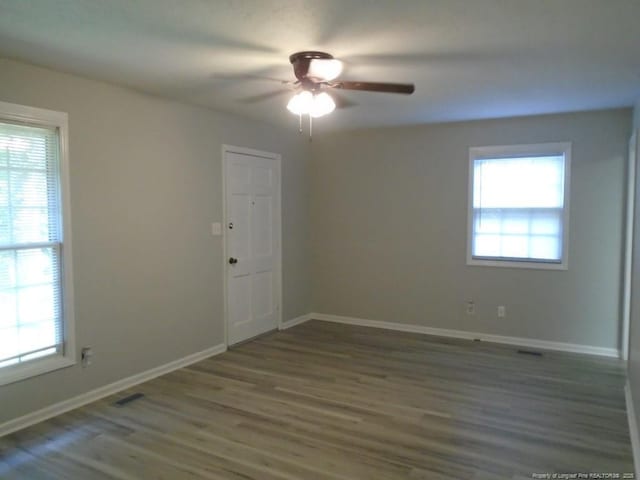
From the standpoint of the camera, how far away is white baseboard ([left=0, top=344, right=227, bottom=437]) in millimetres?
2986

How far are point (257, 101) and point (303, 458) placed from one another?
2.93m

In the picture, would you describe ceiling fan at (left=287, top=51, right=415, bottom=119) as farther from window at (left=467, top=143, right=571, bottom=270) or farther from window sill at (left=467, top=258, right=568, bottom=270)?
window sill at (left=467, top=258, right=568, bottom=270)

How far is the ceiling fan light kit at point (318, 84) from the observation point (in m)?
2.68

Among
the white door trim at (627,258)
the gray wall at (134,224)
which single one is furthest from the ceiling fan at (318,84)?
the white door trim at (627,258)

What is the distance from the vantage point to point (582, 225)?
4.54 meters

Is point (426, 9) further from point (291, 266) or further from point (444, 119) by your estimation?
point (291, 266)

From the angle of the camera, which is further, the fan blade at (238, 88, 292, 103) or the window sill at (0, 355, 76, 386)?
the fan blade at (238, 88, 292, 103)

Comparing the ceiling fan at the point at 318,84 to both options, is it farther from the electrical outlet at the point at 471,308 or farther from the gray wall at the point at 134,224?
the electrical outlet at the point at 471,308

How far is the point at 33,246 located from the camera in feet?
10.0

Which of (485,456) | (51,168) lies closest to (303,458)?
(485,456)

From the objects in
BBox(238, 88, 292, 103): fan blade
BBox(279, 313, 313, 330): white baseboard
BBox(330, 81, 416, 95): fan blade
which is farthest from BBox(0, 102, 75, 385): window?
BBox(279, 313, 313, 330): white baseboard

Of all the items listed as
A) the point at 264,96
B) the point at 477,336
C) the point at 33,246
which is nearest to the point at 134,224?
the point at 33,246

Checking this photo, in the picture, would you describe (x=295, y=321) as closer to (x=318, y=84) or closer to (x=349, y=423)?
(x=349, y=423)

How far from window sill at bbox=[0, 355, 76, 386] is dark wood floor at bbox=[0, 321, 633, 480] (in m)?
0.34
